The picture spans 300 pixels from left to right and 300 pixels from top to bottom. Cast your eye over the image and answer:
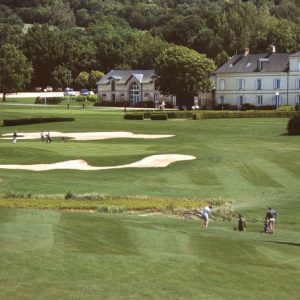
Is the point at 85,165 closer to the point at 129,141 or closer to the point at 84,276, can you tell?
the point at 129,141

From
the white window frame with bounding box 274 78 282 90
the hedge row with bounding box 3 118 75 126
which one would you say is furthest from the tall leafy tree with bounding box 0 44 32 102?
the white window frame with bounding box 274 78 282 90

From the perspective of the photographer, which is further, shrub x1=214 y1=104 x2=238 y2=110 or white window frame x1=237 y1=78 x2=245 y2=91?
white window frame x1=237 y1=78 x2=245 y2=91

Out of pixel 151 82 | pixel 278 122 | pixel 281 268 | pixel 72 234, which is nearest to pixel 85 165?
pixel 72 234

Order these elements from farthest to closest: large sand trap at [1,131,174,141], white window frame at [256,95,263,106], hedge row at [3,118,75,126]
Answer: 1. white window frame at [256,95,263,106]
2. hedge row at [3,118,75,126]
3. large sand trap at [1,131,174,141]

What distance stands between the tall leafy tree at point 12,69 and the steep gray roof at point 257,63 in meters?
47.8

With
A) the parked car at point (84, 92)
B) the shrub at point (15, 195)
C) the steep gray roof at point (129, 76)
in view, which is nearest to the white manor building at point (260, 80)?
the steep gray roof at point (129, 76)

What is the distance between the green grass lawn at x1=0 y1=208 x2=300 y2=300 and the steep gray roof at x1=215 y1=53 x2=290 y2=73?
9786cm

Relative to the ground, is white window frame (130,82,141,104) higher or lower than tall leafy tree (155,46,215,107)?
lower

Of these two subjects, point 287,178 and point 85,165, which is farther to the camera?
point 85,165

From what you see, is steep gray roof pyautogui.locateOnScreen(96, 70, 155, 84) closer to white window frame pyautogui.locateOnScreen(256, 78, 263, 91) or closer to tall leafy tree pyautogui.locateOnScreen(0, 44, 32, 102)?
tall leafy tree pyautogui.locateOnScreen(0, 44, 32, 102)

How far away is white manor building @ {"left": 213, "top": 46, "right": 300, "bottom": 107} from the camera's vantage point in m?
127

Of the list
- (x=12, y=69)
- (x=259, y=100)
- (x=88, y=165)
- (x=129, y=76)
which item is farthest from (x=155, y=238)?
(x=12, y=69)

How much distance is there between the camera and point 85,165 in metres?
60.3

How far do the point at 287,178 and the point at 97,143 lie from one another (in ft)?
97.4
